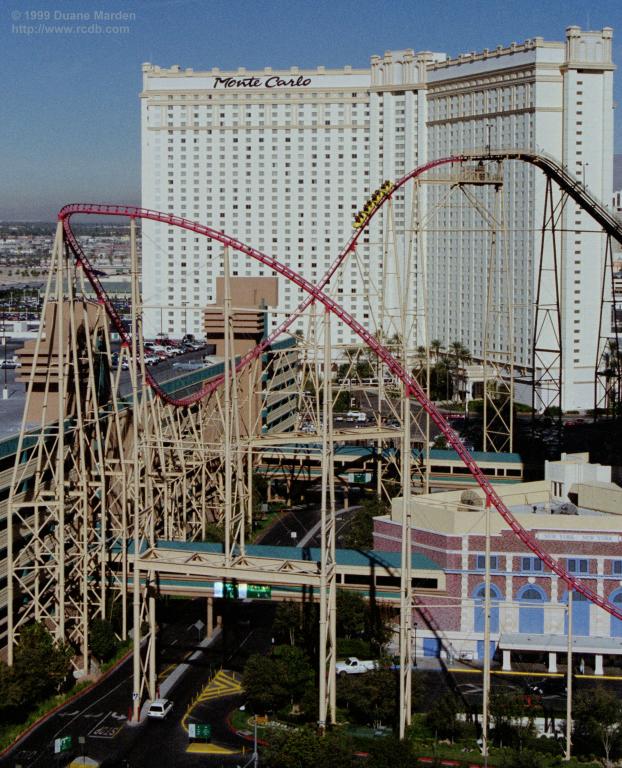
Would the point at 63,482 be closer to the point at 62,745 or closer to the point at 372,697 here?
the point at 62,745

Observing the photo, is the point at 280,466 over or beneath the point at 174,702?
over

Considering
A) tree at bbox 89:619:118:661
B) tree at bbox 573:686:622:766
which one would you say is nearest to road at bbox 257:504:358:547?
tree at bbox 89:619:118:661

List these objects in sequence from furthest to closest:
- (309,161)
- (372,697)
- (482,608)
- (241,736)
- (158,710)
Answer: (309,161) → (482,608) → (158,710) → (372,697) → (241,736)

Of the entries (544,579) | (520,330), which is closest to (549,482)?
(544,579)

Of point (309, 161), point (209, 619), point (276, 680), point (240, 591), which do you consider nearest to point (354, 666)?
point (240, 591)

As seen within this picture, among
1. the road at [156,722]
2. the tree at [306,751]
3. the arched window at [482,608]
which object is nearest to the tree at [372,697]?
the tree at [306,751]

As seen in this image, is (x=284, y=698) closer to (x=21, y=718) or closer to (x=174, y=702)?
(x=174, y=702)
